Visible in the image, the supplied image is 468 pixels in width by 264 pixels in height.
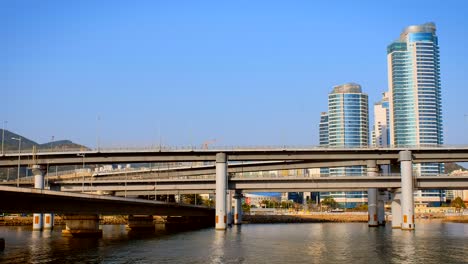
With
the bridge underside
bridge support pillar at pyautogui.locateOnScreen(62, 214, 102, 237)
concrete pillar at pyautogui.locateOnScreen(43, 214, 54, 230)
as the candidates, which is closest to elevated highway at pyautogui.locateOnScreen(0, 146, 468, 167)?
the bridge underside

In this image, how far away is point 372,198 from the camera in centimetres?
13950

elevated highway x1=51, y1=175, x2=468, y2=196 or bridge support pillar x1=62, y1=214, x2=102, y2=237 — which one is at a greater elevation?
elevated highway x1=51, y1=175, x2=468, y2=196

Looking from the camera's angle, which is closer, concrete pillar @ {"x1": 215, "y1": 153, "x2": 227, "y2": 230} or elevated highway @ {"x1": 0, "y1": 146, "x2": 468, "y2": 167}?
concrete pillar @ {"x1": 215, "y1": 153, "x2": 227, "y2": 230}

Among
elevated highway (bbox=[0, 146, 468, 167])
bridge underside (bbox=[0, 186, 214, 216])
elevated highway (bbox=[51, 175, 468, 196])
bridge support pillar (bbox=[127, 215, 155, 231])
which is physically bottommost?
bridge support pillar (bbox=[127, 215, 155, 231])

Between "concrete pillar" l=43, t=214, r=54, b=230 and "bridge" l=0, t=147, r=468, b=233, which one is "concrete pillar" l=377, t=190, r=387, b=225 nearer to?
"bridge" l=0, t=147, r=468, b=233

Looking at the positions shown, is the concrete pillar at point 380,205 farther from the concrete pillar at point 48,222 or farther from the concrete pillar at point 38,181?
the concrete pillar at point 38,181

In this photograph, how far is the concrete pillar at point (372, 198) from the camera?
13212cm

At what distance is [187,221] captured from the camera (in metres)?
177

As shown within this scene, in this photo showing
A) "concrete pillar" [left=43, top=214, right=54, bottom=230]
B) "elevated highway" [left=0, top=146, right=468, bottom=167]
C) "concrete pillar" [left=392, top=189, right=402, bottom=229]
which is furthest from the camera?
"concrete pillar" [left=43, top=214, right=54, bottom=230]

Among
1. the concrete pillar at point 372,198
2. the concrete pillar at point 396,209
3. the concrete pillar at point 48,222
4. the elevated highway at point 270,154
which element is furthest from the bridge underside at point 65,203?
the concrete pillar at point 396,209

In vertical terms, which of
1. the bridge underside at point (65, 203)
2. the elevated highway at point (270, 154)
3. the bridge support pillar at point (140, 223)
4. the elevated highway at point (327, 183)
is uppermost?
the elevated highway at point (270, 154)

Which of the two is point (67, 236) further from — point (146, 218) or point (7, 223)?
point (7, 223)

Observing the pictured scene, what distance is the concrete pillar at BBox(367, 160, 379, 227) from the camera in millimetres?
132125

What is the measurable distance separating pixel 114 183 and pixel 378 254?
91.5m
